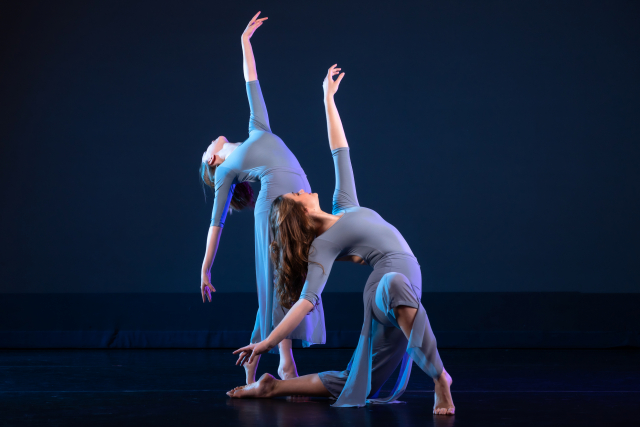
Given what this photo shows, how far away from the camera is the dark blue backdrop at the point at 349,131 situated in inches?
181

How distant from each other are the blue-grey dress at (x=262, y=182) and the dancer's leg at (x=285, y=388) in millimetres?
376

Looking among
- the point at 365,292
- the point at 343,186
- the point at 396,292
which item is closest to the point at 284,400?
the point at 365,292

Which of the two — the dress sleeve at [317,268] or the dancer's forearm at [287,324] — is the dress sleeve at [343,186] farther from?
the dancer's forearm at [287,324]

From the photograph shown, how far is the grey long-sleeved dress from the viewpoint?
6.03 ft

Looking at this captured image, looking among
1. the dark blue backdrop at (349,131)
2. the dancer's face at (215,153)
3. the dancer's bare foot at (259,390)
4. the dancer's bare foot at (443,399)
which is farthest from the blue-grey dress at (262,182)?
the dark blue backdrop at (349,131)

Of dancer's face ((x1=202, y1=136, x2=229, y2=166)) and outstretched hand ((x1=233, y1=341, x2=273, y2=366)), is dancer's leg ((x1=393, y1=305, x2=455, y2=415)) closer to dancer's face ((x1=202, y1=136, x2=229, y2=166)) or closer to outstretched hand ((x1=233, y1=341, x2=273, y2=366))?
outstretched hand ((x1=233, y1=341, x2=273, y2=366))

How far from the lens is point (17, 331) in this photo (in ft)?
13.7

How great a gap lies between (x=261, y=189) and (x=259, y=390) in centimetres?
88

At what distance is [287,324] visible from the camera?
69.8 inches

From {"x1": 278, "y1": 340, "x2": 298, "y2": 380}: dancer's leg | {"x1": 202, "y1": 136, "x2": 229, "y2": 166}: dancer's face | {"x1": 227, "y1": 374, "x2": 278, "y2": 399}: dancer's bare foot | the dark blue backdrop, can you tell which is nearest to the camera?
{"x1": 227, "y1": 374, "x2": 278, "y2": 399}: dancer's bare foot

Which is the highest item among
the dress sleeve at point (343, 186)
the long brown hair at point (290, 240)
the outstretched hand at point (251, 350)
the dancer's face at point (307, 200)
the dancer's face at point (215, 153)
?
the dancer's face at point (215, 153)

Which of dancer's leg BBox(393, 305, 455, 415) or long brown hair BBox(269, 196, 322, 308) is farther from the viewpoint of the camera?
long brown hair BBox(269, 196, 322, 308)

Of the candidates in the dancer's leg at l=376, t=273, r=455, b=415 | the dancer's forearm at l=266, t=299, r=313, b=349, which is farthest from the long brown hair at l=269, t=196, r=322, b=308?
the dancer's leg at l=376, t=273, r=455, b=415

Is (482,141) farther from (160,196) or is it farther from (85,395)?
(85,395)
